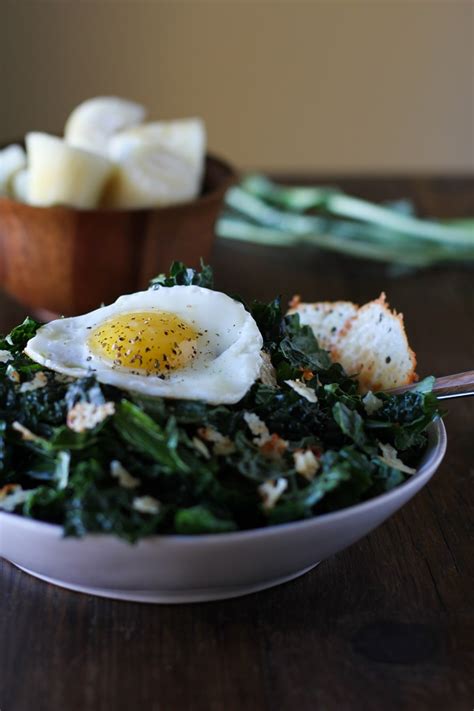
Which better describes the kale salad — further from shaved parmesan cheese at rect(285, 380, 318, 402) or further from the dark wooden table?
the dark wooden table

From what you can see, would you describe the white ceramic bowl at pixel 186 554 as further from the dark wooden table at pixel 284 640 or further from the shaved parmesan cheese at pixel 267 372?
the shaved parmesan cheese at pixel 267 372

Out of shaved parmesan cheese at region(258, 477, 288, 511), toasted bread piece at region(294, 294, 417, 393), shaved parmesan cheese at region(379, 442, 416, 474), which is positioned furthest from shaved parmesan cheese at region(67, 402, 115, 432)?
toasted bread piece at region(294, 294, 417, 393)

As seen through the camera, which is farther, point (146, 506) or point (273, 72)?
point (273, 72)

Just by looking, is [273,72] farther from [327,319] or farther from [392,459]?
[392,459]

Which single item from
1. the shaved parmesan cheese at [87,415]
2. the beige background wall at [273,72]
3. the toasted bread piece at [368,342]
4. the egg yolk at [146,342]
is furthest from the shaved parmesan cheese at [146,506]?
the beige background wall at [273,72]

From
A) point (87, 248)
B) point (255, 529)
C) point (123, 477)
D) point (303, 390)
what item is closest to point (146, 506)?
point (123, 477)

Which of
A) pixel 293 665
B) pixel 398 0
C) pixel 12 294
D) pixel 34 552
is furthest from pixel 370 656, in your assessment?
pixel 398 0
